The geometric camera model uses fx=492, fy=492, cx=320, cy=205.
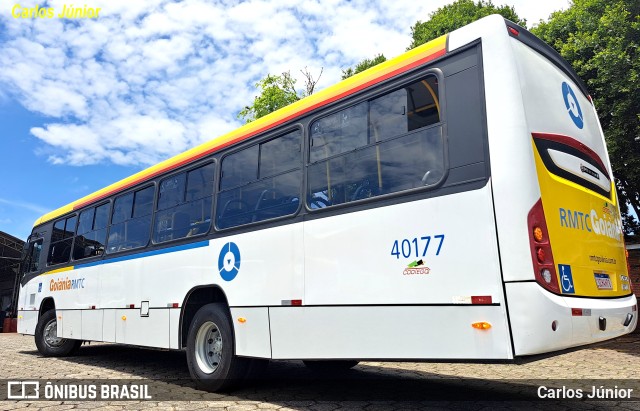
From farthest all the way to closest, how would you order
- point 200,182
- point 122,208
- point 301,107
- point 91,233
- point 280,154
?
point 91,233 → point 122,208 → point 200,182 → point 280,154 → point 301,107

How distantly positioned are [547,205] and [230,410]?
11.7ft

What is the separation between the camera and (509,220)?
11.8 feet

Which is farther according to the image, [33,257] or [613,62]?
[613,62]

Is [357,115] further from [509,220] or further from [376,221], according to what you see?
[509,220]

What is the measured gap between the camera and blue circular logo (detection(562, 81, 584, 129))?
4.70 meters

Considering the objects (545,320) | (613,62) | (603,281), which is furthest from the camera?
(613,62)

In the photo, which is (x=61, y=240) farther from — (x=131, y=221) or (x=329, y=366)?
(x=329, y=366)

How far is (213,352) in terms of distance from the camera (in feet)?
19.9

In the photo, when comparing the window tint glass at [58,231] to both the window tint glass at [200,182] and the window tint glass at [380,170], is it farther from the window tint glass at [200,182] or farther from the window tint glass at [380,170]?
the window tint glass at [380,170]

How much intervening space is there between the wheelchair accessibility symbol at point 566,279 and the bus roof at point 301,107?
2.01 metres

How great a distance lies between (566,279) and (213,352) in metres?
4.15

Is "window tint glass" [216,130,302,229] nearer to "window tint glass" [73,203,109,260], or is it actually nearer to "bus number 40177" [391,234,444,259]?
"bus number 40177" [391,234,444,259]

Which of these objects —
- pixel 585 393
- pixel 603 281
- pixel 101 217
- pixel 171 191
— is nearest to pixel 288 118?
pixel 171 191

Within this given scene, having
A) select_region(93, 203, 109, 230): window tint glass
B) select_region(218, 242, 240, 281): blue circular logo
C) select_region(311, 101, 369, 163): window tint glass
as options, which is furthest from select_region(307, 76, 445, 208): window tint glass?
select_region(93, 203, 109, 230): window tint glass
